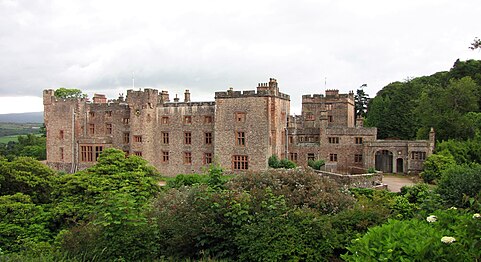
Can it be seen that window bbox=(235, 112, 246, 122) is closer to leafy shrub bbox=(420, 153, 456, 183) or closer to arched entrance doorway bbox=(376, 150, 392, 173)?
arched entrance doorway bbox=(376, 150, 392, 173)

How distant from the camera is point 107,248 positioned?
11516 millimetres

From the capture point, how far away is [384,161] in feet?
124

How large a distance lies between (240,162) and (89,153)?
13573 mm

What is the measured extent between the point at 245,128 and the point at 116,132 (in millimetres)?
11908

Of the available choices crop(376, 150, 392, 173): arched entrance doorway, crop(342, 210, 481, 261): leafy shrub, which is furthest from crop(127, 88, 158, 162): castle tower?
crop(342, 210, 481, 261): leafy shrub

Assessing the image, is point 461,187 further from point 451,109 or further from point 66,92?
point 66,92

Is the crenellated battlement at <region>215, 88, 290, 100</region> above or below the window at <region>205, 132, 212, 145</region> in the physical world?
above

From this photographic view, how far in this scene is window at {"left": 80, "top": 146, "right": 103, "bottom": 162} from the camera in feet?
123

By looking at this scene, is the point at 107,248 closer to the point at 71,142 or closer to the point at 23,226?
the point at 23,226

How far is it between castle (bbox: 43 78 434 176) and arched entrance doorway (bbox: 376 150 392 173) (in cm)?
8

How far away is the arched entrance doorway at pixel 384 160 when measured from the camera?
37531 mm

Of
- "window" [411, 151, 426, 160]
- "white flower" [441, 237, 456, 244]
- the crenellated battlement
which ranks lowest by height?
"window" [411, 151, 426, 160]

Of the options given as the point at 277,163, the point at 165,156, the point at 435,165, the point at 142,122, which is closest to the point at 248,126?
the point at 277,163

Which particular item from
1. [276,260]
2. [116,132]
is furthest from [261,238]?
[116,132]
